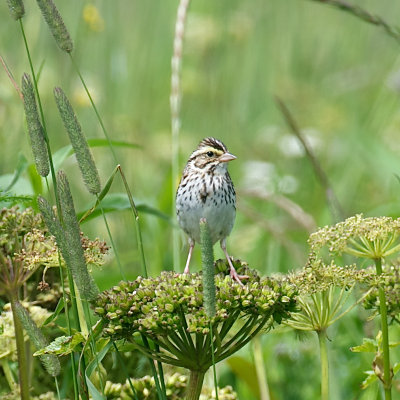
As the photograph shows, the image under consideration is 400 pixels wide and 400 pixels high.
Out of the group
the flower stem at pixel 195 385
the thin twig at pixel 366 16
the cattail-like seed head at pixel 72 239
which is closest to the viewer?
the cattail-like seed head at pixel 72 239

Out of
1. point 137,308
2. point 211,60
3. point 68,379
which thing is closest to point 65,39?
point 137,308

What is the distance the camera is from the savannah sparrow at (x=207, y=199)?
4113mm

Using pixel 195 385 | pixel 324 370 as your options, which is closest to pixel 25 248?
pixel 195 385

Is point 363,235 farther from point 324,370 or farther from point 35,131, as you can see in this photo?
point 35,131

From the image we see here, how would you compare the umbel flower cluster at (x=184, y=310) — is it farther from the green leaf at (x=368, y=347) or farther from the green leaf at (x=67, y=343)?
the green leaf at (x=368, y=347)

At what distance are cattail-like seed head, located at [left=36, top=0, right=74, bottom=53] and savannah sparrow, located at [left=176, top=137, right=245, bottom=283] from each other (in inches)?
64.4

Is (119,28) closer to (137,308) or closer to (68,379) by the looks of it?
(68,379)

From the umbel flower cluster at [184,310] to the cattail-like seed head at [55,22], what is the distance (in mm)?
762

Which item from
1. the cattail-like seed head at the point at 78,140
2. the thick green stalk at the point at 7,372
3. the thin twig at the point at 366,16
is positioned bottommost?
the thick green stalk at the point at 7,372

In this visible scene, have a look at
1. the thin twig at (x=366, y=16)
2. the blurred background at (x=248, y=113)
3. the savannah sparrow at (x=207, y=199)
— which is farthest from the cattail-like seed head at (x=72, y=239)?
the blurred background at (x=248, y=113)

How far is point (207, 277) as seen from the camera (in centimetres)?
225

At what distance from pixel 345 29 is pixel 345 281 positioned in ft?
27.3

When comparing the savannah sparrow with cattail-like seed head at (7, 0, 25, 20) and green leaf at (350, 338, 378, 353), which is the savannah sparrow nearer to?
green leaf at (350, 338, 378, 353)

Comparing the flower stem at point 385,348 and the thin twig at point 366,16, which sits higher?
the thin twig at point 366,16
